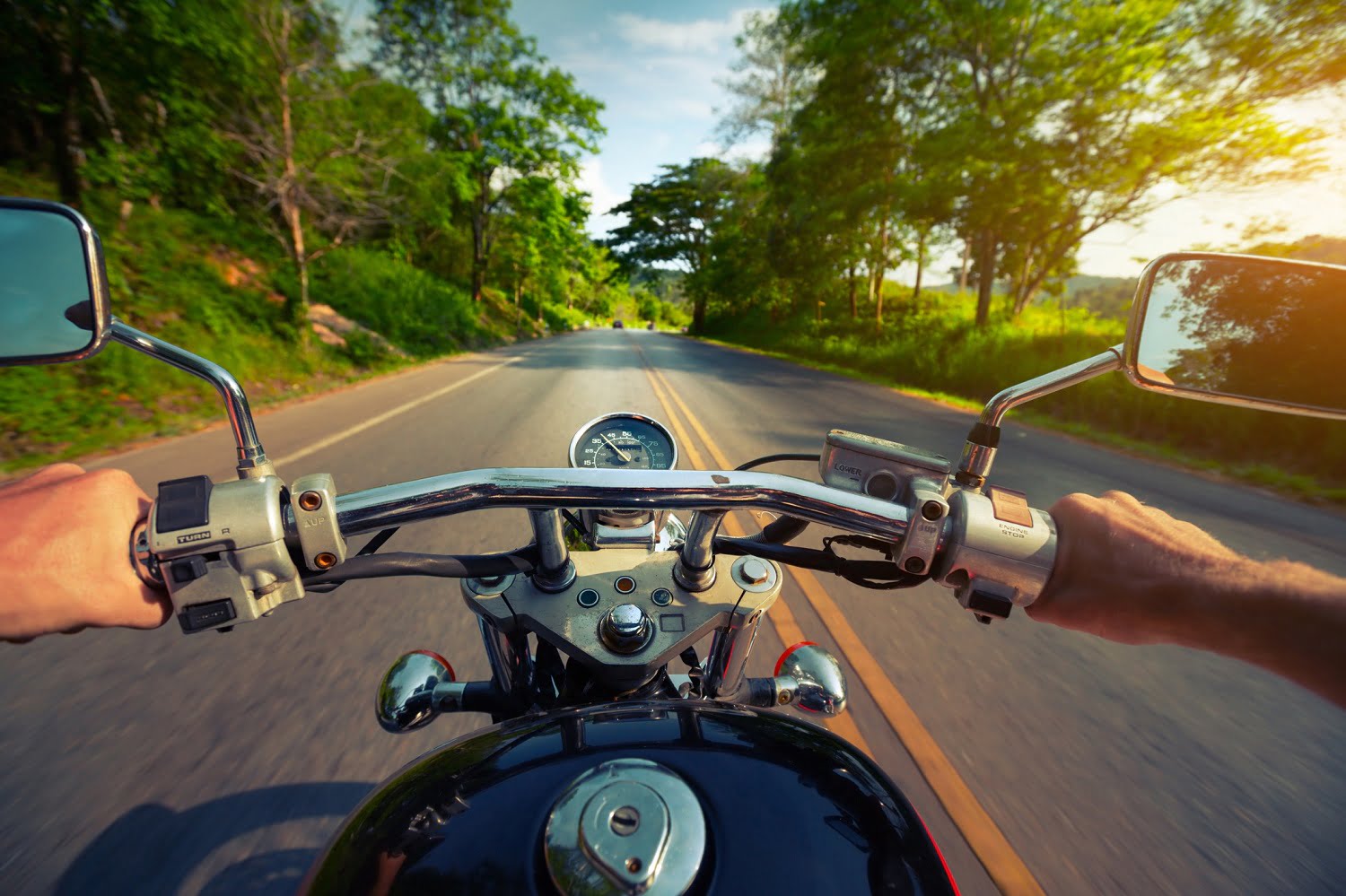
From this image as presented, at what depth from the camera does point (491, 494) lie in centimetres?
96

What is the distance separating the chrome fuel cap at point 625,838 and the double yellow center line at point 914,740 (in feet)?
5.45

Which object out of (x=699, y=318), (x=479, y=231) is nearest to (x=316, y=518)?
(x=479, y=231)

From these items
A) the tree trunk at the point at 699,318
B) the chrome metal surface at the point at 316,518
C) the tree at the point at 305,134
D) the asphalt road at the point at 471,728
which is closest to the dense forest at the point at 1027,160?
the asphalt road at the point at 471,728

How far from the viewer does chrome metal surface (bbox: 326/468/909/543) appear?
3.07 ft

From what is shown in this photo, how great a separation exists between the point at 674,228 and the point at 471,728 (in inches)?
1943

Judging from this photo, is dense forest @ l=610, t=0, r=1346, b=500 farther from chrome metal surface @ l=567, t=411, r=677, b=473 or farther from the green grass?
chrome metal surface @ l=567, t=411, r=677, b=473

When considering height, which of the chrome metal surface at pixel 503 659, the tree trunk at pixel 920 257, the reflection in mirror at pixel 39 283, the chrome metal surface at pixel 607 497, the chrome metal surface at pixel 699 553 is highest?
the tree trunk at pixel 920 257

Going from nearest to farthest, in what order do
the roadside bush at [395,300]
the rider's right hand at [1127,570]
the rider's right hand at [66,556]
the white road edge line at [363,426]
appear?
1. the rider's right hand at [66,556]
2. the rider's right hand at [1127,570]
3. the white road edge line at [363,426]
4. the roadside bush at [395,300]

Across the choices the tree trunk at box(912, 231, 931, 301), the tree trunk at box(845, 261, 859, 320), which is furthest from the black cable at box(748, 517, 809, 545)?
the tree trunk at box(845, 261, 859, 320)

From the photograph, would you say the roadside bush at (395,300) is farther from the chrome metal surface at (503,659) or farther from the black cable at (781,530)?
the black cable at (781,530)

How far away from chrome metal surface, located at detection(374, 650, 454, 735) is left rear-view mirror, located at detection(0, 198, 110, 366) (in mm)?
843

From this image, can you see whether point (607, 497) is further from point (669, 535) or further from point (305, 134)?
point (305, 134)

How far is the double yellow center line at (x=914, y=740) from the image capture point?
1.71 metres

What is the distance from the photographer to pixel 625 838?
54 cm
